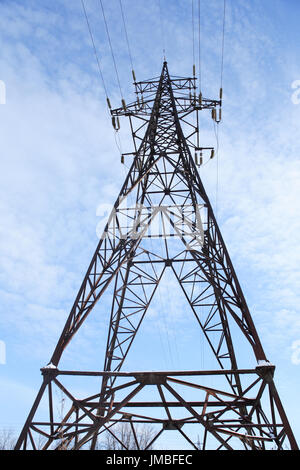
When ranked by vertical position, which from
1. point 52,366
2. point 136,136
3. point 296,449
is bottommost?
point 296,449

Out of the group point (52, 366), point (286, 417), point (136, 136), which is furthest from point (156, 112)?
point (286, 417)

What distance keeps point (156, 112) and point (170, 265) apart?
27.7 ft

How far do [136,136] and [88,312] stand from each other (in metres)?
12.0

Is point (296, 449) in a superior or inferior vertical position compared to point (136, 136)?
inferior

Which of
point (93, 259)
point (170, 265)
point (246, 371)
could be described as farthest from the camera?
point (170, 265)
